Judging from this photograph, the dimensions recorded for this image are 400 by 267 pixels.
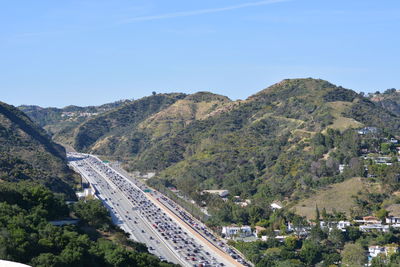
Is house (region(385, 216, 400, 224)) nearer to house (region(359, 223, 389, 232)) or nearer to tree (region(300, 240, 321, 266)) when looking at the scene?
house (region(359, 223, 389, 232))

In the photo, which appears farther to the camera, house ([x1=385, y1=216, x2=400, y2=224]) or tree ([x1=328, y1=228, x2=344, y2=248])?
house ([x1=385, y1=216, x2=400, y2=224])

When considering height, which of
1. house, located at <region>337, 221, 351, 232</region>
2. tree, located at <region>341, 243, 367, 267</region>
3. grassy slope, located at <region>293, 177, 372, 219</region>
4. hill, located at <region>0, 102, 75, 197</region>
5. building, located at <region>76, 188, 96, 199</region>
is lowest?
tree, located at <region>341, 243, 367, 267</region>

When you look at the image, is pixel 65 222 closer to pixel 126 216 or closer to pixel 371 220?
pixel 126 216

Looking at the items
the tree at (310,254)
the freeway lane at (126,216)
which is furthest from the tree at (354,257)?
the freeway lane at (126,216)

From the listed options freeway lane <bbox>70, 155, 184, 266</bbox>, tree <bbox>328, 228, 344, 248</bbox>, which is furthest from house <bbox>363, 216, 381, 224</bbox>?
freeway lane <bbox>70, 155, 184, 266</bbox>

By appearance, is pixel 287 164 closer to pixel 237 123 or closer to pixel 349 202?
pixel 349 202

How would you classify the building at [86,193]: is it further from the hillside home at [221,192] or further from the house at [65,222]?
the house at [65,222]

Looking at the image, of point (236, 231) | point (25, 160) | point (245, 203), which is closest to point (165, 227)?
point (236, 231)
